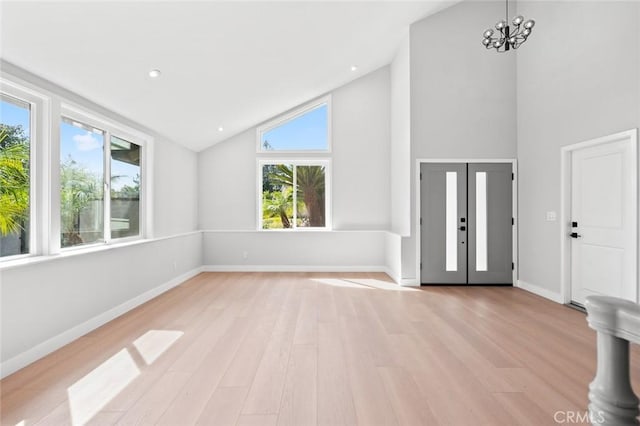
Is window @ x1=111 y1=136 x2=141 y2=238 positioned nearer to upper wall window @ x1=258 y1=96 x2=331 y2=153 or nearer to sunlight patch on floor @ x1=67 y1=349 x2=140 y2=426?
sunlight patch on floor @ x1=67 y1=349 x2=140 y2=426

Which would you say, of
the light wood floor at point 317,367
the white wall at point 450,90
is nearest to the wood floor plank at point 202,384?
the light wood floor at point 317,367

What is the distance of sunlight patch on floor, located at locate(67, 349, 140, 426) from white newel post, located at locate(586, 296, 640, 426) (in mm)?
2462

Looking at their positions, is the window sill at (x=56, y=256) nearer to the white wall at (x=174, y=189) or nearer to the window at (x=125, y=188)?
the window at (x=125, y=188)

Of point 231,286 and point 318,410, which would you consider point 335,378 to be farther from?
point 231,286

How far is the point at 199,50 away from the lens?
12.1ft

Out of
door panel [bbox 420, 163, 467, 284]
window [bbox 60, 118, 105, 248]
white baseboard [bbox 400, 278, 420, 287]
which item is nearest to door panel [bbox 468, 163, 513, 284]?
door panel [bbox 420, 163, 467, 284]

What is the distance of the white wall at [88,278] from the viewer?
2.62 meters

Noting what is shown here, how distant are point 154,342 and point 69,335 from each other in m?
0.79

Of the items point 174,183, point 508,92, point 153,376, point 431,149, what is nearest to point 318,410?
point 153,376

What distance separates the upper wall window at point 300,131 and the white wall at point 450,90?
209 centimetres

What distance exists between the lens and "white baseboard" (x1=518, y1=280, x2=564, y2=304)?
15.1 ft

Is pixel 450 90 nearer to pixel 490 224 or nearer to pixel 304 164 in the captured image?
pixel 490 224

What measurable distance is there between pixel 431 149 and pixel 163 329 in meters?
4.61

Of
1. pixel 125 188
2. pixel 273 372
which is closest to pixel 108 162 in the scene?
pixel 125 188
